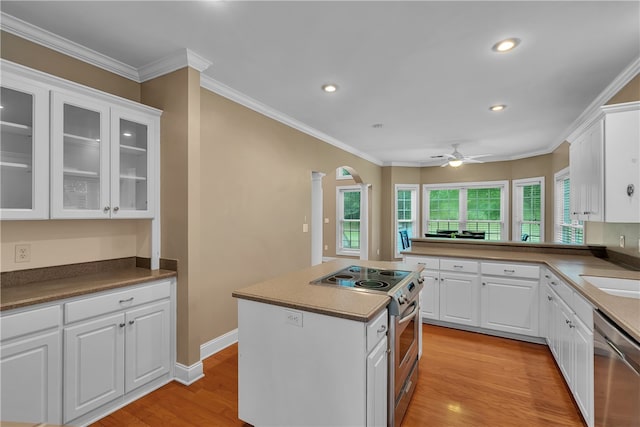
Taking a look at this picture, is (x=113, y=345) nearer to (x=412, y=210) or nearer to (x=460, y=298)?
Result: (x=460, y=298)

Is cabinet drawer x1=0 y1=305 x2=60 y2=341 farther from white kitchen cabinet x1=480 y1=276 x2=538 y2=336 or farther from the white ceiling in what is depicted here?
white kitchen cabinet x1=480 y1=276 x2=538 y2=336

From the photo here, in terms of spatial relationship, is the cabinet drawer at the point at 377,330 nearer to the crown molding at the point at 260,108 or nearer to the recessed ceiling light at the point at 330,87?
the recessed ceiling light at the point at 330,87

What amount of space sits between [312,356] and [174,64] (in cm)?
250

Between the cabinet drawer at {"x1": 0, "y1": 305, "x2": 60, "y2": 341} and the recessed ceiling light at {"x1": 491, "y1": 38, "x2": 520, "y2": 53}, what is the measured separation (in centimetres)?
353

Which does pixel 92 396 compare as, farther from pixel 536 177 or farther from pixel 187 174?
pixel 536 177

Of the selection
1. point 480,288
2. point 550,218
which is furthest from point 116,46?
point 550,218

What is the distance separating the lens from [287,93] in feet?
10.5

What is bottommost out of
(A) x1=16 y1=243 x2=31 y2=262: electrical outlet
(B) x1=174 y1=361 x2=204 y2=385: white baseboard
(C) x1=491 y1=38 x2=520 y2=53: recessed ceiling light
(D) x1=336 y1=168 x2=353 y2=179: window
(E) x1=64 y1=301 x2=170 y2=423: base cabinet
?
(B) x1=174 y1=361 x2=204 y2=385: white baseboard

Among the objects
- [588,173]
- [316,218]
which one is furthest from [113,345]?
[588,173]

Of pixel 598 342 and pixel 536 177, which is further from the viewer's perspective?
pixel 536 177

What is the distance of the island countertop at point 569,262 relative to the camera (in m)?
1.56

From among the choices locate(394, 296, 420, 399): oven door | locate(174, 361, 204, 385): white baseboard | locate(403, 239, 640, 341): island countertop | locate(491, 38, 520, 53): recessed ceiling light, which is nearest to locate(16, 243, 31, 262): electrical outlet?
locate(174, 361, 204, 385): white baseboard

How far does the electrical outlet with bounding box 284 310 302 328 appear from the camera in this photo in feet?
5.45

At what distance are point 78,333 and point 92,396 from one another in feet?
1.47
